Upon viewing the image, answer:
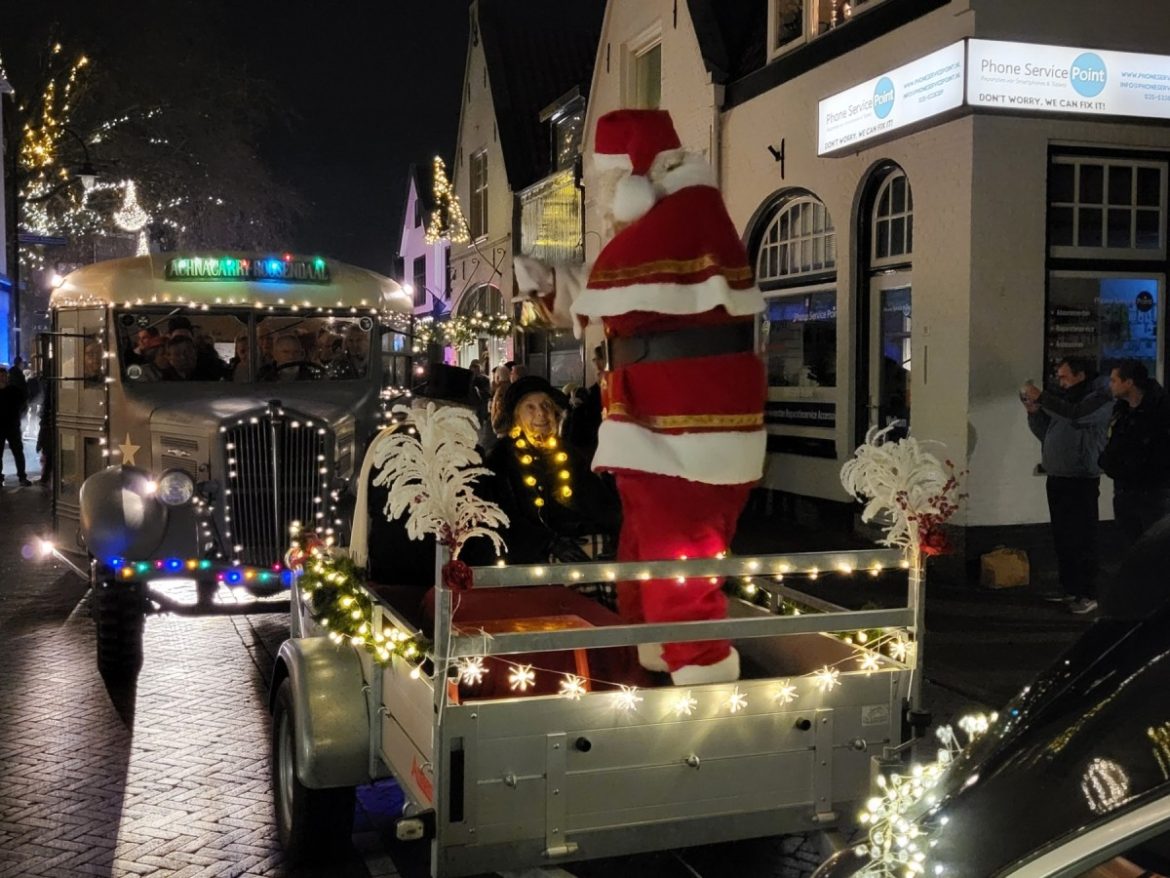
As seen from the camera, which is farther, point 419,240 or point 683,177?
point 419,240

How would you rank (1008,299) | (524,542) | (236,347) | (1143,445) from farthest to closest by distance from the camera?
1. (1008,299)
2. (236,347)
3. (1143,445)
4. (524,542)

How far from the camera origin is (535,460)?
5.49 meters

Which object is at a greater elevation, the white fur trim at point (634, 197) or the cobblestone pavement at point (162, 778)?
the white fur trim at point (634, 197)

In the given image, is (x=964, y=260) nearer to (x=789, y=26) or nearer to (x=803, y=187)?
(x=803, y=187)

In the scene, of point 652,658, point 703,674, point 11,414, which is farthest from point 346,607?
point 11,414

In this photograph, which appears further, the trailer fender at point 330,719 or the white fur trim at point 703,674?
the trailer fender at point 330,719

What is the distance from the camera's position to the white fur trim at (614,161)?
441cm

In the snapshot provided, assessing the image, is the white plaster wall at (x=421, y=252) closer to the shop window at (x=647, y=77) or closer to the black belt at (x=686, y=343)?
the shop window at (x=647, y=77)

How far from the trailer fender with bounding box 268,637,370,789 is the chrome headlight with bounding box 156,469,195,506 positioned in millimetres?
3224

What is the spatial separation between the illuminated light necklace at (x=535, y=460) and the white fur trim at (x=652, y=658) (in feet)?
3.87

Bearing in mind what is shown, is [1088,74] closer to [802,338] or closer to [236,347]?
[802,338]

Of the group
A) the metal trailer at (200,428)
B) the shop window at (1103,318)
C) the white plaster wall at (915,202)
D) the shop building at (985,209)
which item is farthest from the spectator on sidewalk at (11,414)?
the shop window at (1103,318)

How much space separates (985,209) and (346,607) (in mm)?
7574

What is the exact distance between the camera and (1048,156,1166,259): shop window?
34.5 feet
